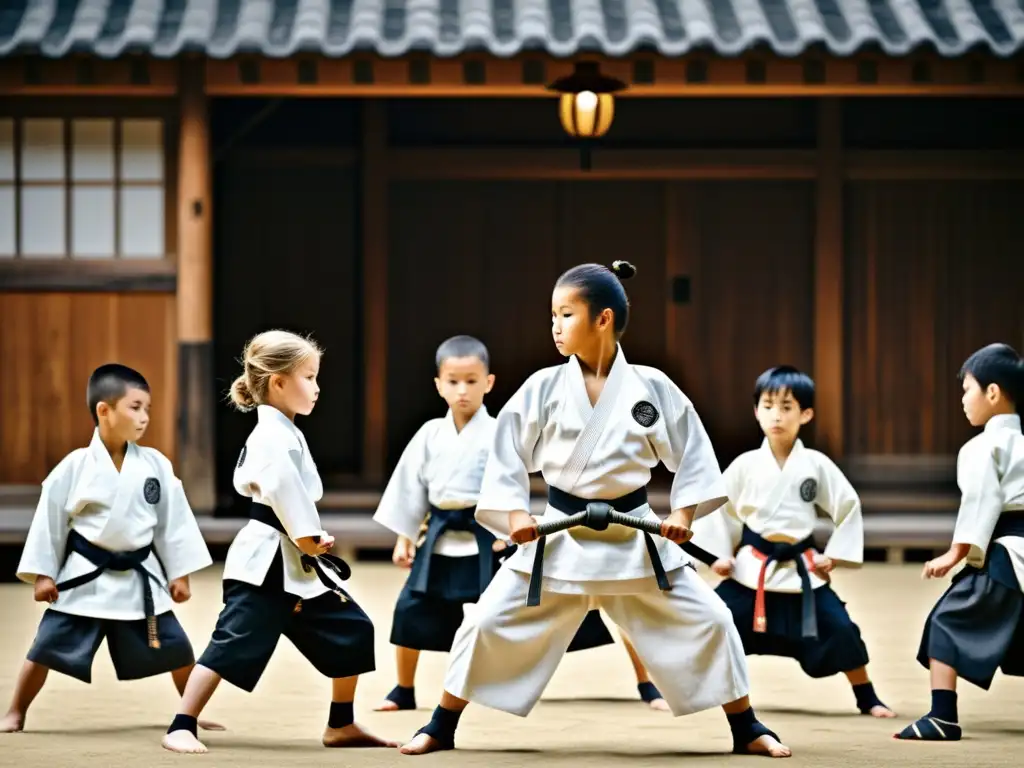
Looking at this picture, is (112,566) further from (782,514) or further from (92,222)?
(92,222)

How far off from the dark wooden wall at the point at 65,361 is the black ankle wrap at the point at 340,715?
5.57 metres

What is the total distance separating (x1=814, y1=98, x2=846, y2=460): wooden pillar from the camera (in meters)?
11.9

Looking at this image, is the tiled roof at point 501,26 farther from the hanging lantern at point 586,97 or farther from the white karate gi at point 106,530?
the white karate gi at point 106,530

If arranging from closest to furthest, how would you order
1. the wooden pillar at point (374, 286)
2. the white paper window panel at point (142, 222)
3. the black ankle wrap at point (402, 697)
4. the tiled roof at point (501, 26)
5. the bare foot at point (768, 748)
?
1. the bare foot at point (768, 748)
2. the black ankle wrap at point (402, 697)
3. the tiled roof at point (501, 26)
4. the white paper window panel at point (142, 222)
5. the wooden pillar at point (374, 286)

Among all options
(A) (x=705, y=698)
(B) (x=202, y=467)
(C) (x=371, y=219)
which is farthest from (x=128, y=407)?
(C) (x=371, y=219)

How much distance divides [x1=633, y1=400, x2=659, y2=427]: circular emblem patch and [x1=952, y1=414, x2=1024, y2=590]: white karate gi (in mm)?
1123

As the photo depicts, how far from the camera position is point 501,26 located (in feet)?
33.3

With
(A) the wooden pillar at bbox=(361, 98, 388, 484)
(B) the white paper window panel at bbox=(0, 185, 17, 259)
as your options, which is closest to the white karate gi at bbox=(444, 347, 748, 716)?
(B) the white paper window panel at bbox=(0, 185, 17, 259)

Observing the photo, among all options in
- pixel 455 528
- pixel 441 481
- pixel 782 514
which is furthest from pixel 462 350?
pixel 782 514

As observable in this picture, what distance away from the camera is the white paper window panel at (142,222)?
10828 millimetres

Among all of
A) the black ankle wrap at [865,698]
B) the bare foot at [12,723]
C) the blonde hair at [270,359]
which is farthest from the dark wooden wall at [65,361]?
the black ankle wrap at [865,698]

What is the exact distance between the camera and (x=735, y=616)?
6.14 m

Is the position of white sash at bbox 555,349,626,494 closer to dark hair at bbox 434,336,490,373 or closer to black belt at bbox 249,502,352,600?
black belt at bbox 249,502,352,600

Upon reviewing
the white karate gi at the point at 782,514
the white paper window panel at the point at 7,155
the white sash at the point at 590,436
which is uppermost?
the white paper window panel at the point at 7,155
